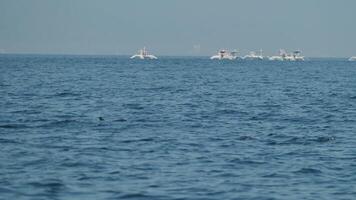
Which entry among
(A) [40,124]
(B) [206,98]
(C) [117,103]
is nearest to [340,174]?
(A) [40,124]

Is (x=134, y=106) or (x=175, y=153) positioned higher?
(x=175, y=153)

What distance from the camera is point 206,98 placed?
5041 centimetres

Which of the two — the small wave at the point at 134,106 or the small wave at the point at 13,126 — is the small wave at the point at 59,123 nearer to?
the small wave at the point at 13,126

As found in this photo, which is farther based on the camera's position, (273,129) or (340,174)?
(273,129)

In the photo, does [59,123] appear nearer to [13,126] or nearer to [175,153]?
[13,126]

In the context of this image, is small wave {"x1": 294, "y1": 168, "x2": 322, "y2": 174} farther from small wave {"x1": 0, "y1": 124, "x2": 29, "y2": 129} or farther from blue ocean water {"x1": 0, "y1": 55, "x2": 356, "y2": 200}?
small wave {"x1": 0, "y1": 124, "x2": 29, "y2": 129}

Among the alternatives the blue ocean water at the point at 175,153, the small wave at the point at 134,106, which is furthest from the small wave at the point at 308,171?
the small wave at the point at 134,106

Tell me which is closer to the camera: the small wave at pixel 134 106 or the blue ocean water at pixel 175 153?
the blue ocean water at pixel 175 153

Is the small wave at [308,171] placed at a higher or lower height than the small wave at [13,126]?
lower

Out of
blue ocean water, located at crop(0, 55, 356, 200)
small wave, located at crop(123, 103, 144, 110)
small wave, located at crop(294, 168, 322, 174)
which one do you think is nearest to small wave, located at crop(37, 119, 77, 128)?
blue ocean water, located at crop(0, 55, 356, 200)

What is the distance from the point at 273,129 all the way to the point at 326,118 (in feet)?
21.9

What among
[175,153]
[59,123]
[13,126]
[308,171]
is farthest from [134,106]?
[308,171]

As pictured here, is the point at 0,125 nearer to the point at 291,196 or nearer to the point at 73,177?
the point at 73,177

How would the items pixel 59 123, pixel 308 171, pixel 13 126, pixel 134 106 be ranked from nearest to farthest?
pixel 308 171 → pixel 13 126 → pixel 59 123 → pixel 134 106
